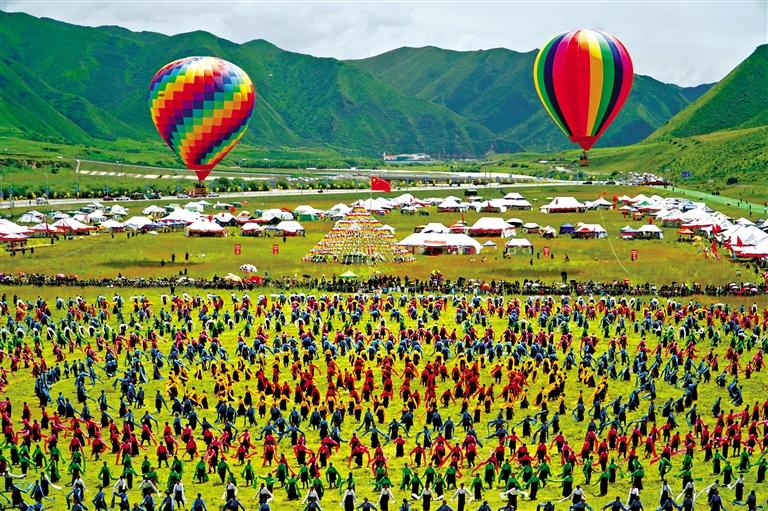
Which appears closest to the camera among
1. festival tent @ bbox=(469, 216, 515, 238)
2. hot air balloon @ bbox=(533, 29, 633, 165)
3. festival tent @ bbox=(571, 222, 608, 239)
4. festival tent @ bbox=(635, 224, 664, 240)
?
hot air balloon @ bbox=(533, 29, 633, 165)

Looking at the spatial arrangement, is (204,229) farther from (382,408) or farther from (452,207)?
(382,408)

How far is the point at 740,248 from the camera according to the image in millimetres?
77688

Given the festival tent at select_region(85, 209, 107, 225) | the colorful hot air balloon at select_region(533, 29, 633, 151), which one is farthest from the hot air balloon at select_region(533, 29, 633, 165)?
the festival tent at select_region(85, 209, 107, 225)

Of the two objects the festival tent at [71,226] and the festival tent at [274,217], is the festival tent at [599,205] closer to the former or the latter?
the festival tent at [274,217]

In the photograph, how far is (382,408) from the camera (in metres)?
37.7

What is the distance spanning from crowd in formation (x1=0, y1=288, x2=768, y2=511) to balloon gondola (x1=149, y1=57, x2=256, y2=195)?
25.8 metres

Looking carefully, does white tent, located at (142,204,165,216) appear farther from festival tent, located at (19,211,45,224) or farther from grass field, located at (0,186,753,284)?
grass field, located at (0,186,753,284)

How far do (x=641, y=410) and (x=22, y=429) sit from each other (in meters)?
22.1

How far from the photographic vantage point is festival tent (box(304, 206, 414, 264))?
81.4 meters

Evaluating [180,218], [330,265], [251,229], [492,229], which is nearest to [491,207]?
[492,229]

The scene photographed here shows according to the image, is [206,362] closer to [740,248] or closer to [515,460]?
[515,460]

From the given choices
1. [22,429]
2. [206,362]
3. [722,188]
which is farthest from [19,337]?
[722,188]

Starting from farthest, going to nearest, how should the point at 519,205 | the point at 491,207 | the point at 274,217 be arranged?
the point at 519,205
the point at 491,207
the point at 274,217

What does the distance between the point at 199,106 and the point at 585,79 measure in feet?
98.5
